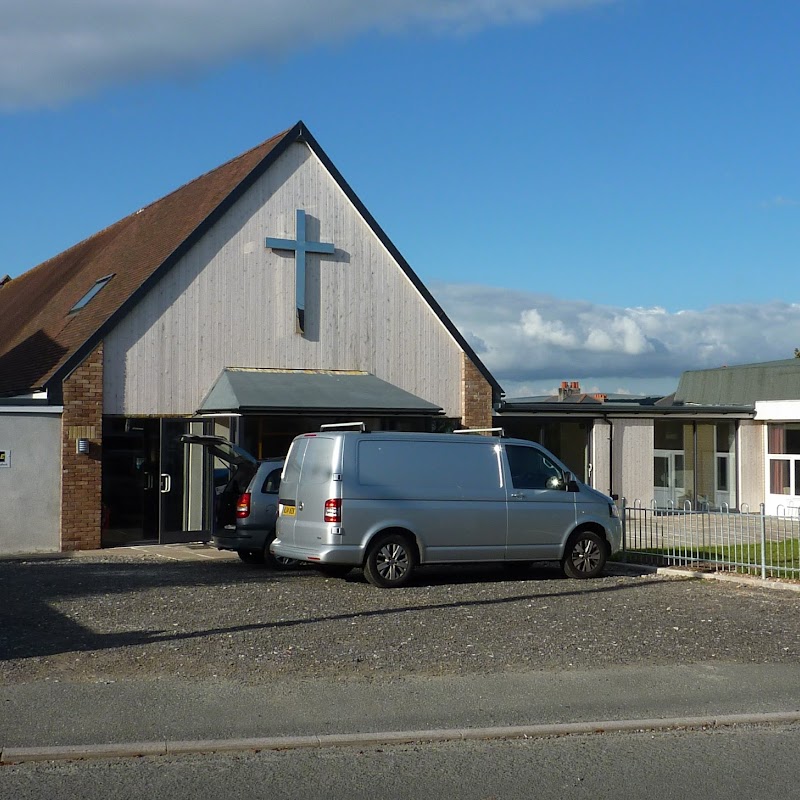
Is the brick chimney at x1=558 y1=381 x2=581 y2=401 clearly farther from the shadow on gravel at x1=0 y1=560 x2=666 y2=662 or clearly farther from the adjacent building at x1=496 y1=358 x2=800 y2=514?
the shadow on gravel at x1=0 y1=560 x2=666 y2=662

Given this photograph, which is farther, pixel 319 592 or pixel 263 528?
pixel 263 528

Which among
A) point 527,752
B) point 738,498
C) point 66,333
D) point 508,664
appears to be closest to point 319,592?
point 508,664

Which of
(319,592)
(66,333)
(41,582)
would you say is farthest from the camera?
(66,333)

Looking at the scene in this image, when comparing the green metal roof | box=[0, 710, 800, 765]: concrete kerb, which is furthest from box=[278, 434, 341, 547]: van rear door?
the green metal roof

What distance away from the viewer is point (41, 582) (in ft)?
49.0

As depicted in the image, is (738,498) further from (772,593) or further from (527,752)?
(527,752)

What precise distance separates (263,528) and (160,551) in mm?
4235

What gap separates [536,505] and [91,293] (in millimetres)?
13079

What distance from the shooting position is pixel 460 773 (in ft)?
21.4

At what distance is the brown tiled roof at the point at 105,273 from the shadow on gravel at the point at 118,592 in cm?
504

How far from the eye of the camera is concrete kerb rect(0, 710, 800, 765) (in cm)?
672

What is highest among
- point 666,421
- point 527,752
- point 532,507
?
point 666,421

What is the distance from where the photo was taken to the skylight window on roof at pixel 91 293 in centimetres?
2398

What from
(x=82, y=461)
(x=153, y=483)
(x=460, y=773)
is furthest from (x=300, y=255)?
(x=460, y=773)
